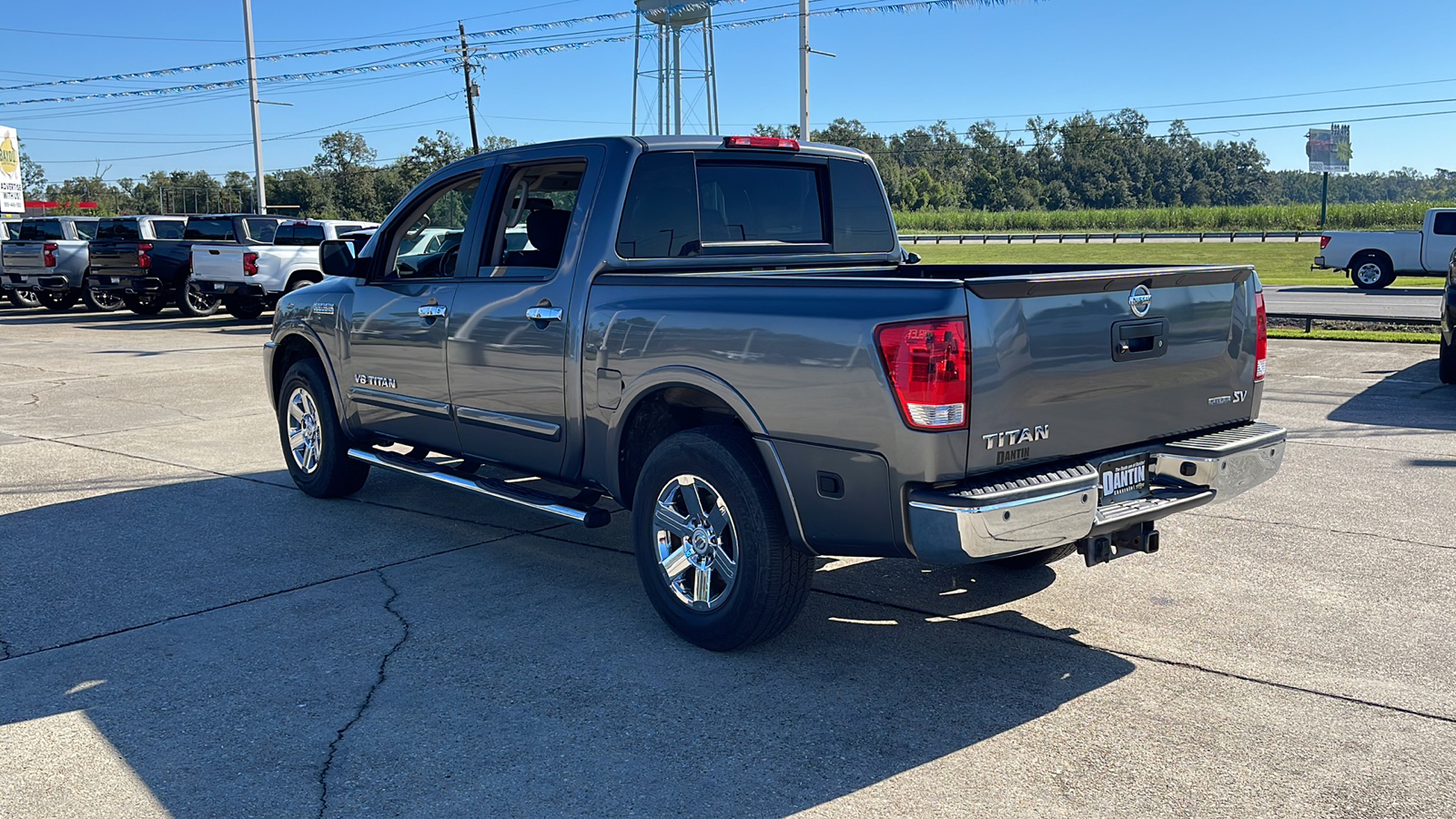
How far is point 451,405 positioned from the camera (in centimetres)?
611

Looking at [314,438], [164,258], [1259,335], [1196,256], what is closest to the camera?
[1259,335]

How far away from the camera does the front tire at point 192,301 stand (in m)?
23.2

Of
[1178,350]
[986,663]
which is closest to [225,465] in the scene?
[986,663]

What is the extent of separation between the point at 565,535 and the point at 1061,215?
77696 millimetres

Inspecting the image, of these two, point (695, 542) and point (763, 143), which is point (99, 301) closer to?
point (763, 143)

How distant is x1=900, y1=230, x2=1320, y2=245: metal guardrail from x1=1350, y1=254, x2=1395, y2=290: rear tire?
2727 cm

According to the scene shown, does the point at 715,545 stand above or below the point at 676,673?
above

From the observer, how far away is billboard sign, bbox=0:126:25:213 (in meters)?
59.6

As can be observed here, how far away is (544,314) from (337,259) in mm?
1958

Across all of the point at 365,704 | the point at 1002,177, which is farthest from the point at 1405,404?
the point at 1002,177

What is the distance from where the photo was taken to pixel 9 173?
60.6m

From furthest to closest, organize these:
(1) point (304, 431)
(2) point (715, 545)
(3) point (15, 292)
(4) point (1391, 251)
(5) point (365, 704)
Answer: (3) point (15, 292)
(4) point (1391, 251)
(1) point (304, 431)
(2) point (715, 545)
(5) point (365, 704)

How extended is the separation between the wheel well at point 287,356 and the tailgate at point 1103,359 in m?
5.00

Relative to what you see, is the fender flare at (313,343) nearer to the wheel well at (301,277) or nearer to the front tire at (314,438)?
the front tire at (314,438)
